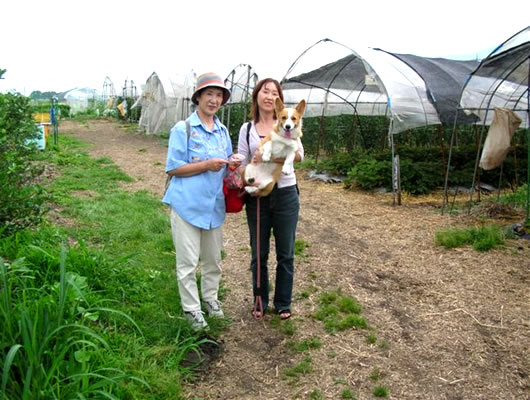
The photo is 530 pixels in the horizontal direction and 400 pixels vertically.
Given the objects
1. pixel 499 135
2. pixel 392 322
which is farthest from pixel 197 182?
pixel 499 135

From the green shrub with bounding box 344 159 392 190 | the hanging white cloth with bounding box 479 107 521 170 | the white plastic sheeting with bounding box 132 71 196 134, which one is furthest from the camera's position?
the white plastic sheeting with bounding box 132 71 196 134

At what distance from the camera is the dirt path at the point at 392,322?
10.1 ft

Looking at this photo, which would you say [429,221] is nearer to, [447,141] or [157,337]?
[157,337]

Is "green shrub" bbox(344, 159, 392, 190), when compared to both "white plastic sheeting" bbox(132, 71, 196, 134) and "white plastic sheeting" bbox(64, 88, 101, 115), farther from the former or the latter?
"white plastic sheeting" bbox(64, 88, 101, 115)

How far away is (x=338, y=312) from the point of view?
13.5 ft


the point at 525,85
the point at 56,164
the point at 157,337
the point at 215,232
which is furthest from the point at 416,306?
the point at 56,164

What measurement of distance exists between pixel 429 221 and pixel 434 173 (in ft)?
8.62

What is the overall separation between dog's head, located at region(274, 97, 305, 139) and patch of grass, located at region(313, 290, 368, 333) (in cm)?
148

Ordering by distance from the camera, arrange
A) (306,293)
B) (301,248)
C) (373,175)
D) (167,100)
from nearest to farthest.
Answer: (306,293) → (301,248) → (373,175) → (167,100)

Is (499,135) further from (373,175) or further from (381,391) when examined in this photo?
(381,391)

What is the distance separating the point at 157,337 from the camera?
3.35m

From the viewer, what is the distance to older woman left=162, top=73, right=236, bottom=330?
3285 mm

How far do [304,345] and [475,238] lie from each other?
3.39 m

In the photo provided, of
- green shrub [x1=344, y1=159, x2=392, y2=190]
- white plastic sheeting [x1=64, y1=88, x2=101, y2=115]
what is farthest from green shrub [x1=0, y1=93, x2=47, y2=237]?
white plastic sheeting [x1=64, y1=88, x2=101, y2=115]
